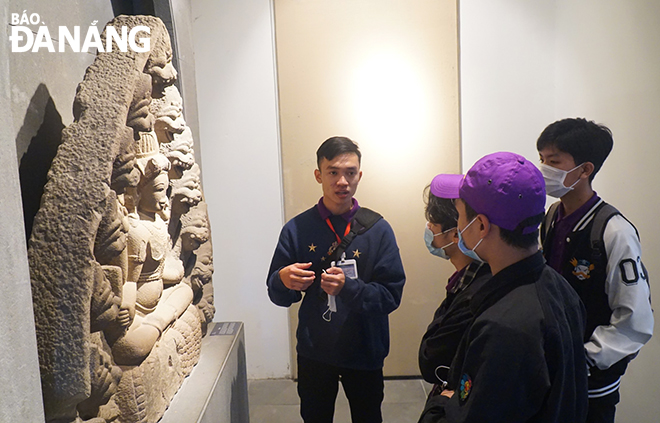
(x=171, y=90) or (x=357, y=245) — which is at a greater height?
(x=171, y=90)

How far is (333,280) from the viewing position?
2143 mm

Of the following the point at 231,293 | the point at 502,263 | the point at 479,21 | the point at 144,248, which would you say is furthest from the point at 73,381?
the point at 479,21

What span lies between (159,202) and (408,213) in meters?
2.34

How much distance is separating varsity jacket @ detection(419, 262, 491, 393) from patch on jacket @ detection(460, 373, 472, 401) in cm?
28

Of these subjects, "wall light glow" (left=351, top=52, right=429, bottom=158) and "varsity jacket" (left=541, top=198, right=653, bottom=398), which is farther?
"wall light glow" (left=351, top=52, right=429, bottom=158)

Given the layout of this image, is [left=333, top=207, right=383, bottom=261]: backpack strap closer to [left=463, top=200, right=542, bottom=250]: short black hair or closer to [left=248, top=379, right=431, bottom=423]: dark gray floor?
[left=463, top=200, right=542, bottom=250]: short black hair

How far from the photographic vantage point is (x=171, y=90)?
92.4 inches

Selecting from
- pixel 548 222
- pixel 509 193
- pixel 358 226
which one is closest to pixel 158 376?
pixel 358 226

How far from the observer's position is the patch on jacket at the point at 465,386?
3.97ft

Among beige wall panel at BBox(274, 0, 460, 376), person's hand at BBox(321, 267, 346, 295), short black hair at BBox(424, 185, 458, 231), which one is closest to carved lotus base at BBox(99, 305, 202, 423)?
person's hand at BBox(321, 267, 346, 295)

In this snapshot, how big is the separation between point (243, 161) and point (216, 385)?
2.03m

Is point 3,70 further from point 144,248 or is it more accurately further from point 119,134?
point 144,248

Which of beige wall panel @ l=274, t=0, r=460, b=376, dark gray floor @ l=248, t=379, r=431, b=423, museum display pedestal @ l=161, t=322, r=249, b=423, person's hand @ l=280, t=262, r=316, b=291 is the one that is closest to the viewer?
museum display pedestal @ l=161, t=322, r=249, b=423

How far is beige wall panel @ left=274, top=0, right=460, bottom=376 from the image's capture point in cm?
376
